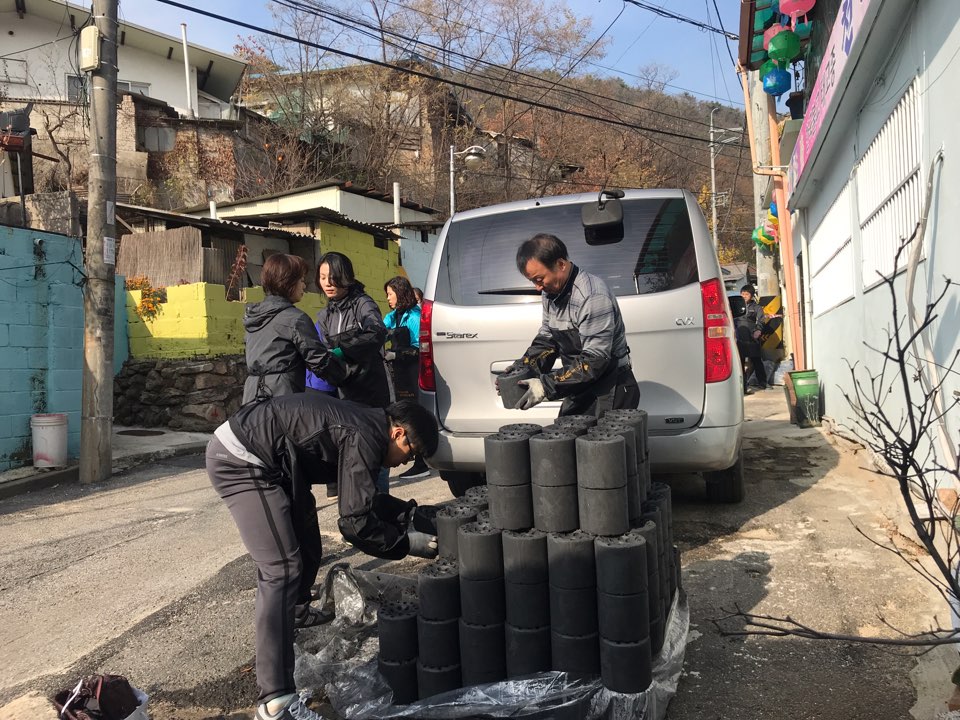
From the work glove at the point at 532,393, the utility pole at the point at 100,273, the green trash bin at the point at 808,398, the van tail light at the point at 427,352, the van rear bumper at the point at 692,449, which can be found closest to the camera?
the work glove at the point at 532,393

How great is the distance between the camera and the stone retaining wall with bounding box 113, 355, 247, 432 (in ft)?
33.5

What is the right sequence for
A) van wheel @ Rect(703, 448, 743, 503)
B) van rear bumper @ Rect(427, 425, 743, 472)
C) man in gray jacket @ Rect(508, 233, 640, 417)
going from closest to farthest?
1. man in gray jacket @ Rect(508, 233, 640, 417)
2. van rear bumper @ Rect(427, 425, 743, 472)
3. van wheel @ Rect(703, 448, 743, 503)

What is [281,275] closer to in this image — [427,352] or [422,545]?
[427,352]

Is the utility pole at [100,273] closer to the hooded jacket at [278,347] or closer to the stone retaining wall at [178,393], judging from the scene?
the stone retaining wall at [178,393]

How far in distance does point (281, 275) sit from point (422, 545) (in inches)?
74.5

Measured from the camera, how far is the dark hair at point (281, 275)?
389cm

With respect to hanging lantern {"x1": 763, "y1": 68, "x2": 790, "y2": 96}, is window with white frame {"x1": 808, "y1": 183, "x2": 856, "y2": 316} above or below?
below

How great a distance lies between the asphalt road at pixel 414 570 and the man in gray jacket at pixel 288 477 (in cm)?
36

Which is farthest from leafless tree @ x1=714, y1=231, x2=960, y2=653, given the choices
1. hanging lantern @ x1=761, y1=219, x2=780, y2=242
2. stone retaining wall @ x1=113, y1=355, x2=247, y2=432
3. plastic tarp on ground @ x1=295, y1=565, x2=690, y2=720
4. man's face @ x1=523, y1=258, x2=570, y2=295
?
hanging lantern @ x1=761, y1=219, x2=780, y2=242

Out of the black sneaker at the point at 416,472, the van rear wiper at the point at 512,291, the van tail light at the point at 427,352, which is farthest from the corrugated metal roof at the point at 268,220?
the van rear wiper at the point at 512,291

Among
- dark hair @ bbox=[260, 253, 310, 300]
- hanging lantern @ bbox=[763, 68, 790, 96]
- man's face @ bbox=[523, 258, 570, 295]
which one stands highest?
hanging lantern @ bbox=[763, 68, 790, 96]

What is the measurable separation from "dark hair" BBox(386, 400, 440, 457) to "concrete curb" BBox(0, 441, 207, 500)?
5.72 m

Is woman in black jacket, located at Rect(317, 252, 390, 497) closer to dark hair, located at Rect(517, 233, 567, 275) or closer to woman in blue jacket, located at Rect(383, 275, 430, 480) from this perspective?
dark hair, located at Rect(517, 233, 567, 275)

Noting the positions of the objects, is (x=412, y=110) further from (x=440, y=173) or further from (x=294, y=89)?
(x=294, y=89)
